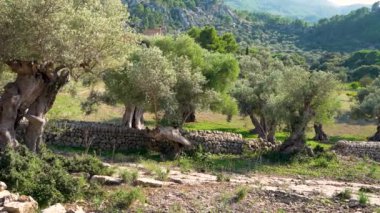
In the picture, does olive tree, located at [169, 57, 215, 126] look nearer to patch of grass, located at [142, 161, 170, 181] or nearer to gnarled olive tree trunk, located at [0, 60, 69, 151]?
patch of grass, located at [142, 161, 170, 181]

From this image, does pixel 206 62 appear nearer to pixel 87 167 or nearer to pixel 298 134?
pixel 298 134

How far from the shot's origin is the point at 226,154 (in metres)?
30.7

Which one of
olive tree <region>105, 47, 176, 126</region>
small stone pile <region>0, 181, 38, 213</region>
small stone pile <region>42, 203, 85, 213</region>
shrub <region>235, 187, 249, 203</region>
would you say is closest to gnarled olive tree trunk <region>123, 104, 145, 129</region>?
olive tree <region>105, 47, 176, 126</region>

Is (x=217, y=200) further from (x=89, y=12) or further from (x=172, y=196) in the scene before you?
(x=89, y=12)

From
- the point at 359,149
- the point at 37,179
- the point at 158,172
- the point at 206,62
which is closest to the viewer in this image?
the point at 37,179

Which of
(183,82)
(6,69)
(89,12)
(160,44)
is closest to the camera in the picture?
(89,12)

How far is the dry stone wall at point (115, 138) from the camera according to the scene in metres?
28.9

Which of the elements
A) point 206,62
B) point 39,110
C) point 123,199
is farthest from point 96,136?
point 123,199

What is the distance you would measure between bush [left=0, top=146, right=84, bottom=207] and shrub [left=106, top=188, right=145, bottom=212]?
3.90 feet

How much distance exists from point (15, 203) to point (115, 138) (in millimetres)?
16423

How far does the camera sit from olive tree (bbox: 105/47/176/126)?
87.9ft

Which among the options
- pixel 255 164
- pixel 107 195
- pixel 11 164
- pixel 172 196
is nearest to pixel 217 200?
pixel 172 196

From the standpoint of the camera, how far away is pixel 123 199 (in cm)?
1606

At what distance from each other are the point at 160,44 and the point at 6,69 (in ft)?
47.4
